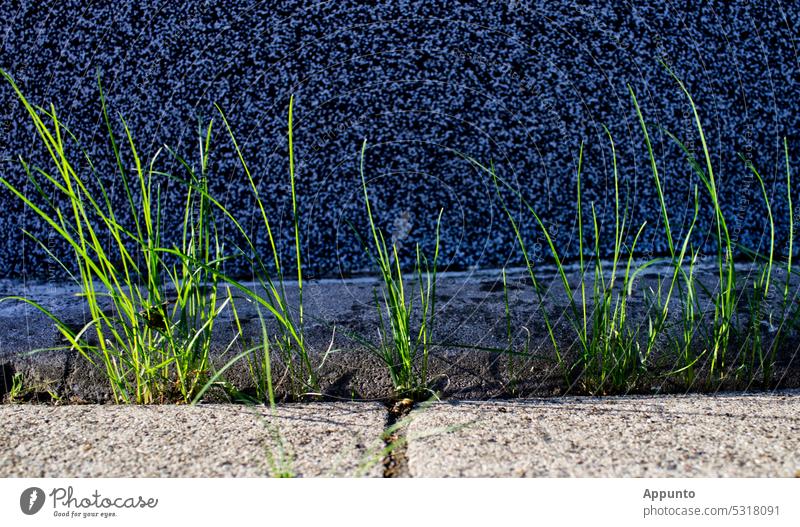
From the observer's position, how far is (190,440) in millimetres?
1080

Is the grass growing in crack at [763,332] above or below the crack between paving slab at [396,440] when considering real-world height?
above

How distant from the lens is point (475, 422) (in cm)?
114

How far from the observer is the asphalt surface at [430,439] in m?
0.98

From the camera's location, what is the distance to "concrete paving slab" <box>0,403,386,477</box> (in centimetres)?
99

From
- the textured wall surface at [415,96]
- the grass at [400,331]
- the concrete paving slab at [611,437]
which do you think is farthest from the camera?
the textured wall surface at [415,96]

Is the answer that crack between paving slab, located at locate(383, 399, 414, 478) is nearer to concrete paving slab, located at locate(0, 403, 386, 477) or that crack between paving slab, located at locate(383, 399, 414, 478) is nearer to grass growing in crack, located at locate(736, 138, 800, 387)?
concrete paving slab, located at locate(0, 403, 386, 477)

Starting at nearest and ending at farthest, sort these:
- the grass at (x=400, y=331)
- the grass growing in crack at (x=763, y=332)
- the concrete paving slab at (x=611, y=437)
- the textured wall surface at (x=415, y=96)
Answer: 1. the concrete paving slab at (x=611, y=437)
2. the grass at (x=400, y=331)
3. the grass growing in crack at (x=763, y=332)
4. the textured wall surface at (x=415, y=96)

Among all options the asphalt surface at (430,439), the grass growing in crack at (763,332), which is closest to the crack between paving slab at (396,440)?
the asphalt surface at (430,439)

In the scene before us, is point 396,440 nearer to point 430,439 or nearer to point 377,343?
point 430,439

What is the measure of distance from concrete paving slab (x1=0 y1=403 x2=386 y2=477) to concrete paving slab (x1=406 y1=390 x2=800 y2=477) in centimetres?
9

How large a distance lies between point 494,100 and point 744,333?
868 mm

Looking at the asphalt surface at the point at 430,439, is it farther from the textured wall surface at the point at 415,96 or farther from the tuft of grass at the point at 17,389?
the textured wall surface at the point at 415,96

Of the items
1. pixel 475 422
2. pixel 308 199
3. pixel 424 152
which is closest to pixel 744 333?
pixel 475 422

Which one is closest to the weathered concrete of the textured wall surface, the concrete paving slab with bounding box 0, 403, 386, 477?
the concrete paving slab with bounding box 0, 403, 386, 477
